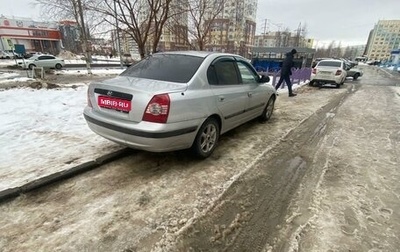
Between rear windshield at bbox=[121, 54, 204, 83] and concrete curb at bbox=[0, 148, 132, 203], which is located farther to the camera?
rear windshield at bbox=[121, 54, 204, 83]

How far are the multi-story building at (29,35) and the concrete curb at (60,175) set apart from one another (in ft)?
169

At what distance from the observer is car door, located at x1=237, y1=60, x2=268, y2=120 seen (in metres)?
4.64

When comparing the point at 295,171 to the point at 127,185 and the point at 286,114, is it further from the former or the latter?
the point at 286,114

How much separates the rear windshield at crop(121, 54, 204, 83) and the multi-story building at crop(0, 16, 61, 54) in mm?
50971

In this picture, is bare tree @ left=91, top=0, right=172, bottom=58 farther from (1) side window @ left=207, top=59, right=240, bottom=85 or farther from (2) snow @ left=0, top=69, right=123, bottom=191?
(1) side window @ left=207, top=59, right=240, bottom=85

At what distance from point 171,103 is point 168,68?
3.19 ft

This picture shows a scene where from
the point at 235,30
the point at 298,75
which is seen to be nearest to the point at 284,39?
the point at 235,30

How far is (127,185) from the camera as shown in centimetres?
303

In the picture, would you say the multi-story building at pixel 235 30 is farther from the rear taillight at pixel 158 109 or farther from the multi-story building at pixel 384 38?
the multi-story building at pixel 384 38

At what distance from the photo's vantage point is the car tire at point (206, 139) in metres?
3.54

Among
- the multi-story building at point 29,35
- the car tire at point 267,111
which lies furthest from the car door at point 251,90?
the multi-story building at point 29,35

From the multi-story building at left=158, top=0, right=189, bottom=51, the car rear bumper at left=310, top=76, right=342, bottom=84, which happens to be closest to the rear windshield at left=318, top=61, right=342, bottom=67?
the car rear bumper at left=310, top=76, right=342, bottom=84

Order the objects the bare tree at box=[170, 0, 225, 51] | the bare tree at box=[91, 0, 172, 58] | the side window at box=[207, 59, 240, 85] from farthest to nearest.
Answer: the bare tree at box=[170, 0, 225, 51]
the bare tree at box=[91, 0, 172, 58]
the side window at box=[207, 59, 240, 85]

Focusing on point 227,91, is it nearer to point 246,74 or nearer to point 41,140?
point 246,74
